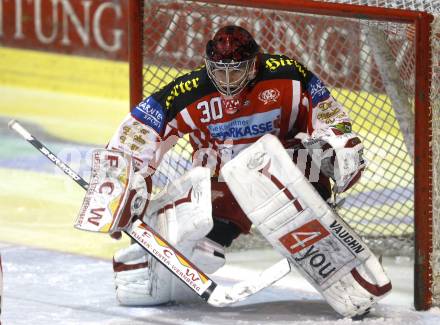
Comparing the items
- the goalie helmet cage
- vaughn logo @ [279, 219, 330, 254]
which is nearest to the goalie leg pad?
vaughn logo @ [279, 219, 330, 254]

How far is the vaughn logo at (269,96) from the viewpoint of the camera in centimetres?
320

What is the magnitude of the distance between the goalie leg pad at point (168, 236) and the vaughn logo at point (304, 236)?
222 millimetres

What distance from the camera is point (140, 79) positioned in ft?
11.9

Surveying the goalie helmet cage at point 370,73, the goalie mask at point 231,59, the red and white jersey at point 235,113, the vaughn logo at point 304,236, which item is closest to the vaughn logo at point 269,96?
the red and white jersey at point 235,113

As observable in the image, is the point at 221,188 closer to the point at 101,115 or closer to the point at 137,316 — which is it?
Result: the point at 137,316

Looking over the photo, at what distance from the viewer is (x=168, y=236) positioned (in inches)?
125

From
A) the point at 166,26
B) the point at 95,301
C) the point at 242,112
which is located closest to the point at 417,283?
the point at 242,112

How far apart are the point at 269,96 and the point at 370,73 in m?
0.98

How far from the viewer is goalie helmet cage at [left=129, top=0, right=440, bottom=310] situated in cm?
318

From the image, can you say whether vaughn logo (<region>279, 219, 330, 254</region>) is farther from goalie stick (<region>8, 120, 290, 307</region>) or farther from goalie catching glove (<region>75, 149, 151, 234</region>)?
Answer: goalie catching glove (<region>75, 149, 151, 234</region>)

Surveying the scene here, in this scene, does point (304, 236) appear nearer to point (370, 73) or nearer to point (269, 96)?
point (269, 96)

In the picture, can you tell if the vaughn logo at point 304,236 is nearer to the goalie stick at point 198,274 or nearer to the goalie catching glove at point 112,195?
the goalie stick at point 198,274

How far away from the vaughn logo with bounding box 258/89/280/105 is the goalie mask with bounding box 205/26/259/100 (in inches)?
4.0

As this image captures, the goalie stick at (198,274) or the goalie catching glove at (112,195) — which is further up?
the goalie catching glove at (112,195)
